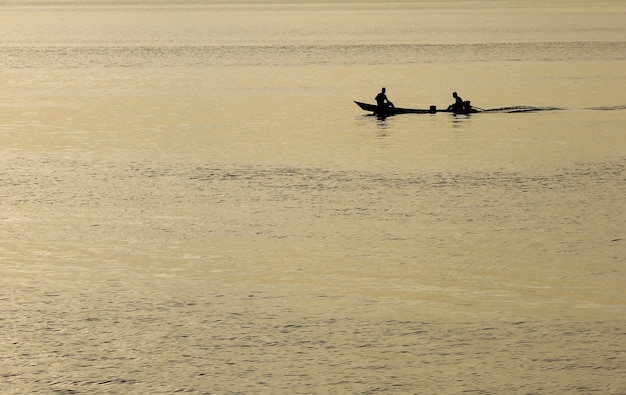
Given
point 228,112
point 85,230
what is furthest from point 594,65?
point 85,230

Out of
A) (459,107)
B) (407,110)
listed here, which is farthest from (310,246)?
(459,107)

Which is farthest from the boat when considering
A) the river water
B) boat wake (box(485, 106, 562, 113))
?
boat wake (box(485, 106, 562, 113))

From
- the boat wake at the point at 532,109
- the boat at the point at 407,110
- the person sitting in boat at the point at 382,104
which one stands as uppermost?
the person sitting in boat at the point at 382,104

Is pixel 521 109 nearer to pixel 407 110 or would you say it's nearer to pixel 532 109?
pixel 532 109

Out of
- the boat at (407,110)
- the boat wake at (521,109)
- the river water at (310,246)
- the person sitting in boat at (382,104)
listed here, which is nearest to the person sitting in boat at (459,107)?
the boat at (407,110)

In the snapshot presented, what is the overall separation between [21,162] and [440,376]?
895 inches

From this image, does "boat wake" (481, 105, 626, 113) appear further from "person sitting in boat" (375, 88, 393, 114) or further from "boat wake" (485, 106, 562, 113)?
"person sitting in boat" (375, 88, 393, 114)

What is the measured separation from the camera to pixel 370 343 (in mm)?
17688

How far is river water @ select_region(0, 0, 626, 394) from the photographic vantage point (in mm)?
16859

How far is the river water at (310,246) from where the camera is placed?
16.9 m

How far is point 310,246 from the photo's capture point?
23844 millimetres

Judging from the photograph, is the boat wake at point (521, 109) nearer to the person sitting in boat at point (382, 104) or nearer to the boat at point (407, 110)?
the boat at point (407, 110)

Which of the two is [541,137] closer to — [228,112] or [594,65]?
[228,112]

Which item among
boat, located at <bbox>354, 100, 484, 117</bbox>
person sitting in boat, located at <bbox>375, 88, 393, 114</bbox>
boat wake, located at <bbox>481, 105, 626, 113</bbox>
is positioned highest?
person sitting in boat, located at <bbox>375, 88, 393, 114</bbox>
